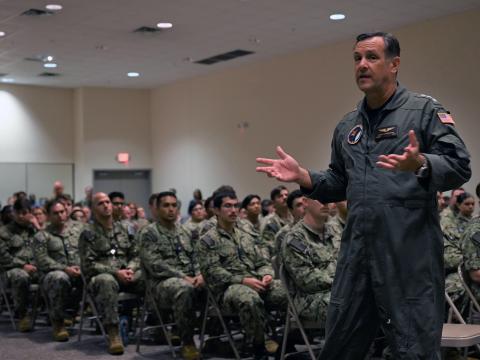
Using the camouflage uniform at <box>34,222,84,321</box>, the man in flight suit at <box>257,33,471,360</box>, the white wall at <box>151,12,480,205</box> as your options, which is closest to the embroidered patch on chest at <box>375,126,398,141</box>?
the man in flight suit at <box>257,33,471,360</box>

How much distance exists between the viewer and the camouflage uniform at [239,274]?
16.7 feet

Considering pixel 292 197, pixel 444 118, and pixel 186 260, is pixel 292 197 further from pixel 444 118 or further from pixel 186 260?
pixel 444 118

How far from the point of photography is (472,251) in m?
4.72

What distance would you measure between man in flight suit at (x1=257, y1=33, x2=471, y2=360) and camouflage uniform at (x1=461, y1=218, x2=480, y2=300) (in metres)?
2.43

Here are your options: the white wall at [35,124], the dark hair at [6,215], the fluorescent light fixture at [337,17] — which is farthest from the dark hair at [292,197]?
the white wall at [35,124]

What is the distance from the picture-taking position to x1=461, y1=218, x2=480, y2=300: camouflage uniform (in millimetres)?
4676

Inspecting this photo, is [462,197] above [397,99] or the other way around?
the other way around

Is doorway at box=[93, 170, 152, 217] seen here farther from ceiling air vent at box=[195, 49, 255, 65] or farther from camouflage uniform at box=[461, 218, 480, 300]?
camouflage uniform at box=[461, 218, 480, 300]

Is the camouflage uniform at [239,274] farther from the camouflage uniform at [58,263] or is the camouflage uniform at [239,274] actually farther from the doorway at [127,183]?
the doorway at [127,183]

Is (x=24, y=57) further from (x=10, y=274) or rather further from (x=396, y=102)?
(x=396, y=102)

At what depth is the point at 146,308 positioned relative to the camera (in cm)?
602

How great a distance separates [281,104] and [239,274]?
8181mm

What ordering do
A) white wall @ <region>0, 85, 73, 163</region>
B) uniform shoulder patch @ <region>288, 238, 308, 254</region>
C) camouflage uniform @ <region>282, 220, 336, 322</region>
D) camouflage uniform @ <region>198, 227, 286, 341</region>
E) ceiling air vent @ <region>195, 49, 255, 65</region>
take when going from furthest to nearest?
white wall @ <region>0, 85, 73, 163</region>, ceiling air vent @ <region>195, 49, 255, 65</region>, camouflage uniform @ <region>198, 227, 286, 341</region>, uniform shoulder patch @ <region>288, 238, 308, 254</region>, camouflage uniform @ <region>282, 220, 336, 322</region>

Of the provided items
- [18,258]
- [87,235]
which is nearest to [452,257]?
[87,235]
